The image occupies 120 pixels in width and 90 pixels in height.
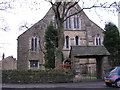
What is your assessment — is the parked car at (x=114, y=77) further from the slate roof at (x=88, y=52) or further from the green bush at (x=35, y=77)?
the slate roof at (x=88, y=52)

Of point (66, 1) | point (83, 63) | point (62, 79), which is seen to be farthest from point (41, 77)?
point (83, 63)

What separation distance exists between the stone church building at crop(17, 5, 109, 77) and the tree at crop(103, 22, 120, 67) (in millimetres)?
6327

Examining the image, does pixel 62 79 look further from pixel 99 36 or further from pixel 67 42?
pixel 99 36

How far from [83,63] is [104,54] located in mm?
16385

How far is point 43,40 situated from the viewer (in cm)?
4056

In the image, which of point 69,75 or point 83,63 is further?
point 83,63

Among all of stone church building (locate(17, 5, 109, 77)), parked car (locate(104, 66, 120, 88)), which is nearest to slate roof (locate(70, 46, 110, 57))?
parked car (locate(104, 66, 120, 88))

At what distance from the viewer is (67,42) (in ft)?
135

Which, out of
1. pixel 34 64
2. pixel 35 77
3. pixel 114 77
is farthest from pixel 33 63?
pixel 114 77

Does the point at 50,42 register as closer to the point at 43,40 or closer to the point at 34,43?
the point at 43,40

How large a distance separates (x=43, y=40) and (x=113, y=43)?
14966mm

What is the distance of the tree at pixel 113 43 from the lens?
31.0 m

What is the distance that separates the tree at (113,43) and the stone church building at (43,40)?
20.8ft

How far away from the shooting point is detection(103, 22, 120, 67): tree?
3095 cm
